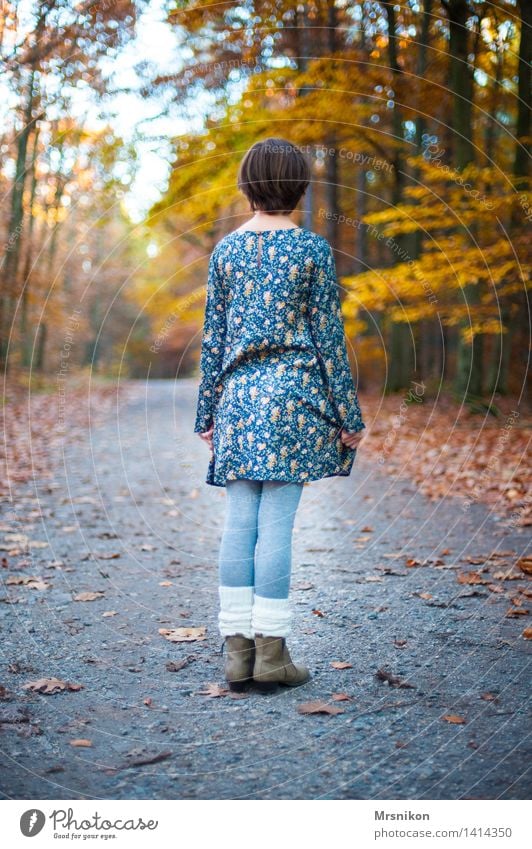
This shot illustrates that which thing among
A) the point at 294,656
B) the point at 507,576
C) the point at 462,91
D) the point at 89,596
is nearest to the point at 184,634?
the point at 294,656

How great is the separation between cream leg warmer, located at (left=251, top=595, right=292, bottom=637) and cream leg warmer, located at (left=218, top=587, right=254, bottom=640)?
0.17 feet

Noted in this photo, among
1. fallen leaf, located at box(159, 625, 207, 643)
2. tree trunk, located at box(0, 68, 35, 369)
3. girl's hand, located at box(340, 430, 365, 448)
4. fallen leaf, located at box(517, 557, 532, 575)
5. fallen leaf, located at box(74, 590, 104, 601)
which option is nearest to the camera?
girl's hand, located at box(340, 430, 365, 448)

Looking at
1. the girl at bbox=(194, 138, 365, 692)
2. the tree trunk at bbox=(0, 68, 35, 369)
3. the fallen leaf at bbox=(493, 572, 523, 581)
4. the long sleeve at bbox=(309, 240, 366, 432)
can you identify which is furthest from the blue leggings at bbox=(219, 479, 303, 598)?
the tree trunk at bbox=(0, 68, 35, 369)

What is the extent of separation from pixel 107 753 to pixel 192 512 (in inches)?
168

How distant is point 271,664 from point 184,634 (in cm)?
82

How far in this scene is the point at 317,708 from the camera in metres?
2.74

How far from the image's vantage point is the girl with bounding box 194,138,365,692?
2.87 meters

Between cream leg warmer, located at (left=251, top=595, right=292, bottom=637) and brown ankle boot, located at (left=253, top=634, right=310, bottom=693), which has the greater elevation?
cream leg warmer, located at (left=251, top=595, right=292, bottom=637)

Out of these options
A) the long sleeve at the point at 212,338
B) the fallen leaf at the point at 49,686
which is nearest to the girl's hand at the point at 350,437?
the long sleeve at the point at 212,338

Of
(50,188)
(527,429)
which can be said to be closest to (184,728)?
(527,429)

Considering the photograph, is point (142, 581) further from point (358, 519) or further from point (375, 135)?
point (375, 135)

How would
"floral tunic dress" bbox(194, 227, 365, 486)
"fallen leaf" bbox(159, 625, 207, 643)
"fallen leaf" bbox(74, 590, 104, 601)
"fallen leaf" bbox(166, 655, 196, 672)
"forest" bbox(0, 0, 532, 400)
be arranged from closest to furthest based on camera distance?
"floral tunic dress" bbox(194, 227, 365, 486), "fallen leaf" bbox(166, 655, 196, 672), "fallen leaf" bbox(159, 625, 207, 643), "fallen leaf" bbox(74, 590, 104, 601), "forest" bbox(0, 0, 532, 400)

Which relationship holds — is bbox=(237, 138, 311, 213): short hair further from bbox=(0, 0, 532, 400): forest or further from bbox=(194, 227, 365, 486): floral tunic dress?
bbox=(0, 0, 532, 400): forest

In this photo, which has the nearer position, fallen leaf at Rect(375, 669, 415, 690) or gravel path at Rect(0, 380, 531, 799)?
gravel path at Rect(0, 380, 531, 799)
